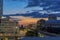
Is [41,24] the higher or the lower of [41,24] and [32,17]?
the lower

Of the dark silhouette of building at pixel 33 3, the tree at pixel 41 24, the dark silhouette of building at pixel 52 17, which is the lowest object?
the tree at pixel 41 24

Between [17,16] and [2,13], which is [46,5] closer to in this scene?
[17,16]

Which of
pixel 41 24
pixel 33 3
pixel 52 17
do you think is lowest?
pixel 41 24

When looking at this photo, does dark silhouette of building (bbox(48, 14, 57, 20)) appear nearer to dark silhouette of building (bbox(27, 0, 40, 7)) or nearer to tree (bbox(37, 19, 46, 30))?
tree (bbox(37, 19, 46, 30))

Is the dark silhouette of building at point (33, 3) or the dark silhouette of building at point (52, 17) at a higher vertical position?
the dark silhouette of building at point (33, 3)

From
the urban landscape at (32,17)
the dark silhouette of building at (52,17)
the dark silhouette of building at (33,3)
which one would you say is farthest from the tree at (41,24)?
the dark silhouette of building at (33,3)

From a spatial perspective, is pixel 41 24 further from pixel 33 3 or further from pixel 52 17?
pixel 33 3

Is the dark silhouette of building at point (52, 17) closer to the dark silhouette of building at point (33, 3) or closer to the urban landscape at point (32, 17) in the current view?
the urban landscape at point (32, 17)

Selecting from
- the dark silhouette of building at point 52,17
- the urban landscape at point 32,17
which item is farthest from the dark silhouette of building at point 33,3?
the dark silhouette of building at point 52,17

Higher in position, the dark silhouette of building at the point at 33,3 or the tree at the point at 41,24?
the dark silhouette of building at the point at 33,3

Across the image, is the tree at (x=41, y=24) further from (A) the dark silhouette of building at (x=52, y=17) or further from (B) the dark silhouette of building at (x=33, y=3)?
(B) the dark silhouette of building at (x=33, y=3)

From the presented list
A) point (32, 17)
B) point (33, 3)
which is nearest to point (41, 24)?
point (32, 17)

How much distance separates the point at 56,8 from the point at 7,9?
3.22 ft

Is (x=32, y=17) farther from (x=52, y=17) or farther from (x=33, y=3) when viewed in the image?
(x=52, y=17)
